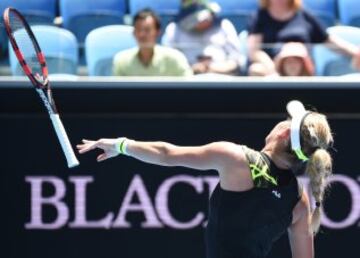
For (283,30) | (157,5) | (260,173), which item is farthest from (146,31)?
(260,173)

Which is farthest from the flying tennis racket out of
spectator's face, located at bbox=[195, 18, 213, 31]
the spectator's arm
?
the spectator's arm

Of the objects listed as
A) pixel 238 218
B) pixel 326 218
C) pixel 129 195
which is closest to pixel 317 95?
pixel 326 218

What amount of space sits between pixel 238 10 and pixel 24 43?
2.10 meters

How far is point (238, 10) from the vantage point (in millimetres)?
7082

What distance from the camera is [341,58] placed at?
600 centimetres

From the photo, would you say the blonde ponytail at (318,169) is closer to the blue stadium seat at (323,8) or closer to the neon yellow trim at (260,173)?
the neon yellow trim at (260,173)

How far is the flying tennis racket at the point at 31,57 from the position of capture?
4848 millimetres

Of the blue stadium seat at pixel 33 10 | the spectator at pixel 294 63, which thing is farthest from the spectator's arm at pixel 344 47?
the blue stadium seat at pixel 33 10

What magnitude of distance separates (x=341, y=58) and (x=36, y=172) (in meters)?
1.91

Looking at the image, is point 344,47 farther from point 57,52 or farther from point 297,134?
point 297,134

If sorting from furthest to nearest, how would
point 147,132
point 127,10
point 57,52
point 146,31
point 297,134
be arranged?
point 127,10
point 146,31
point 57,52
point 147,132
point 297,134

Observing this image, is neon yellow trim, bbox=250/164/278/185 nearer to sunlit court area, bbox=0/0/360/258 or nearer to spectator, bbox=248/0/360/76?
sunlit court area, bbox=0/0/360/258

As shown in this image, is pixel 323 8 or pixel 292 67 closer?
pixel 292 67

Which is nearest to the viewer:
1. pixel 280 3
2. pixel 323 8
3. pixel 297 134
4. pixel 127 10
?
pixel 297 134
